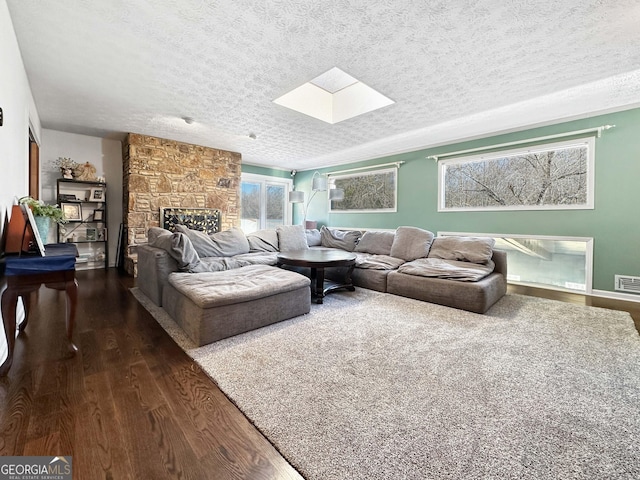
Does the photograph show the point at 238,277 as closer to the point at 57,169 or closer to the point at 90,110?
the point at 90,110

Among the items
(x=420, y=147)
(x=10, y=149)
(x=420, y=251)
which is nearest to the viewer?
(x=10, y=149)

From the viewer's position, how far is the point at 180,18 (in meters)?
1.95

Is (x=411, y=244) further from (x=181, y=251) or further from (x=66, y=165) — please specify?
(x=66, y=165)

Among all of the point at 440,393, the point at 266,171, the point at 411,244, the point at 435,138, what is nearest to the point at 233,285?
the point at 440,393

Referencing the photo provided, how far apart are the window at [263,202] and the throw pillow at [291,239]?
8.75 ft

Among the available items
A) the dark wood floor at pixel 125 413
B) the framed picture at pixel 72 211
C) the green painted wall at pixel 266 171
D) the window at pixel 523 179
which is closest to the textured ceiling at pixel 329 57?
the window at pixel 523 179

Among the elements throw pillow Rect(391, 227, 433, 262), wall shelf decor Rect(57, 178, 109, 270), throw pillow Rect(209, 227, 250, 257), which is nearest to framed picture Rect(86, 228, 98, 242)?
wall shelf decor Rect(57, 178, 109, 270)

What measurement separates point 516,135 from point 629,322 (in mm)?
2817

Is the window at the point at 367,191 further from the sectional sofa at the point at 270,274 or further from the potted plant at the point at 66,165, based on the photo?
the potted plant at the point at 66,165

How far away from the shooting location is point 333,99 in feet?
13.0

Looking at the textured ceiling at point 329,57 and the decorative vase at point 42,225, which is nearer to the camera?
the textured ceiling at point 329,57

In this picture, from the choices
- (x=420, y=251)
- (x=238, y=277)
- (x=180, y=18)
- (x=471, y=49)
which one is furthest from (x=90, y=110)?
(x=420, y=251)

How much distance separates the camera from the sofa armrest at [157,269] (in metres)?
2.91

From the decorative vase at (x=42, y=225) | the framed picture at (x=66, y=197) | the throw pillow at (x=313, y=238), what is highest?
the framed picture at (x=66, y=197)
